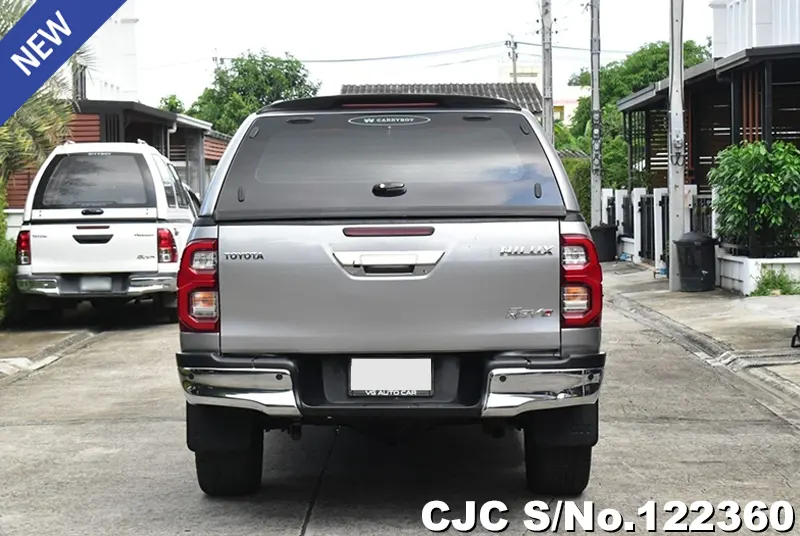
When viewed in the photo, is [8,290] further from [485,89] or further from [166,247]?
[485,89]

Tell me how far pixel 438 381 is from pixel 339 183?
1.06 m

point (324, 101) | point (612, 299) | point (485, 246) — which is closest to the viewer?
point (485, 246)

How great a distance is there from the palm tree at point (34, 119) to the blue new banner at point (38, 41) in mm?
668

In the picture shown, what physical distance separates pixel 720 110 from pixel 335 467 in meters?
19.7

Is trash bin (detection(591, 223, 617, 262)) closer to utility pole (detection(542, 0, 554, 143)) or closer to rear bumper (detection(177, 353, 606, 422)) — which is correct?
utility pole (detection(542, 0, 554, 143))

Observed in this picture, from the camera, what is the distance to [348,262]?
18.9 feet

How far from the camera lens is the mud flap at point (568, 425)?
239 inches

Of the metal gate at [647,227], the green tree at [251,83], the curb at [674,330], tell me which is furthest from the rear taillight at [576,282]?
the green tree at [251,83]

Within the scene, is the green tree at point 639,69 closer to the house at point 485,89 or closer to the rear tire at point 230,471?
the house at point 485,89

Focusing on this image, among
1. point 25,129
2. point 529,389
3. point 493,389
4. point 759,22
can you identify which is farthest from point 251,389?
point 759,22

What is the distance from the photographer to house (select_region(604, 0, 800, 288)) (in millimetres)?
18734

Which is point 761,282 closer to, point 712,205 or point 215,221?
point 712,205

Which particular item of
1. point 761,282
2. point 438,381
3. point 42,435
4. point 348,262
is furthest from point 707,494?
point 761,282

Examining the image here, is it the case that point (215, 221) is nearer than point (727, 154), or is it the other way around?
point (215, 221)
